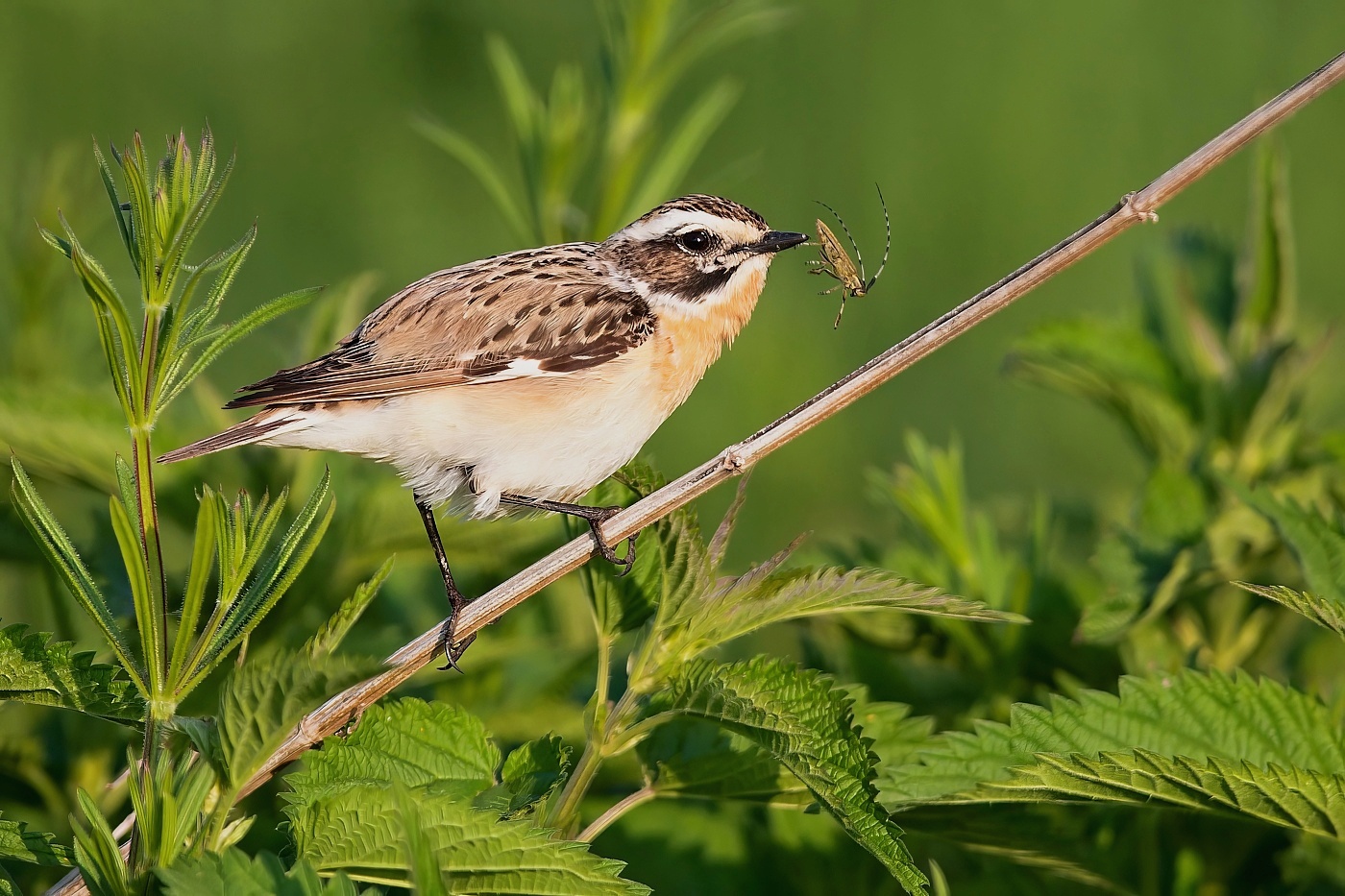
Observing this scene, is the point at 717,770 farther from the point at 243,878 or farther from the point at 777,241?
the point at 777,241

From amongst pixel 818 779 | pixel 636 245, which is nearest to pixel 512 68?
pixel 636 245

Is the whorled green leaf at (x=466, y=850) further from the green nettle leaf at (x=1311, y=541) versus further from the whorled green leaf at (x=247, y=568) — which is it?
the green nettle leaf at (x=1311, y=541)

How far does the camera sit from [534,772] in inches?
98.0

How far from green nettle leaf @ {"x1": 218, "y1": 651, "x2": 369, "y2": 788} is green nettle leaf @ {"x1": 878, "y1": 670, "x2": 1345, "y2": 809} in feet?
3.77

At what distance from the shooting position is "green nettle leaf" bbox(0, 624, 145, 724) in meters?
2.20

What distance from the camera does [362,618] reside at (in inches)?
157

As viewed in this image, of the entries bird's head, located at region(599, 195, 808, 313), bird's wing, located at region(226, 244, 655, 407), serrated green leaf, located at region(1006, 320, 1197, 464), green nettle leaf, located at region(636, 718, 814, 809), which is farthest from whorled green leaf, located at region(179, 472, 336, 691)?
serrated green leaf, located at region(1006, 320, 1197, 464)

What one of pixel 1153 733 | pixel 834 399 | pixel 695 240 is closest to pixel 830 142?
pixel 695 240

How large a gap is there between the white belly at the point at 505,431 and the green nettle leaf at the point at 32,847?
1604mm

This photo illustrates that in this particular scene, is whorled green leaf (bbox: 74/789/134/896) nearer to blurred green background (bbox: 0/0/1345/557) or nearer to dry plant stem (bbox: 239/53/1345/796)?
dry plant stem (bbox: 239/53/1345/796)

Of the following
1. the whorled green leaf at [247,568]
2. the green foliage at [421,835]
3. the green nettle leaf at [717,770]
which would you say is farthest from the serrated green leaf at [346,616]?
the green nettle leaf at [717,770]

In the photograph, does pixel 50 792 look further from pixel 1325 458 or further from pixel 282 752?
pixel 1325 458

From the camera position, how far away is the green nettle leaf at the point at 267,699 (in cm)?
182

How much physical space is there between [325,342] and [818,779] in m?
2.51
